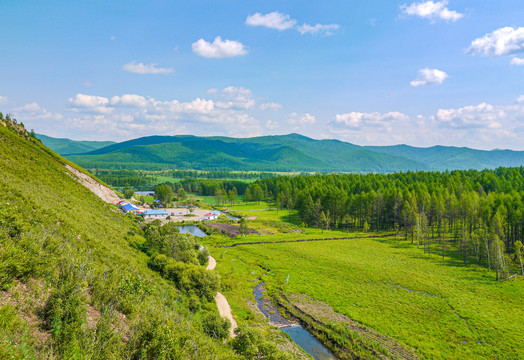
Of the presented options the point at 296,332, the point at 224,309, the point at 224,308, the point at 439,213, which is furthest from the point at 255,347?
the point at 439,213

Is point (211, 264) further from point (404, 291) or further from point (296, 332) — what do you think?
point (404, 291)

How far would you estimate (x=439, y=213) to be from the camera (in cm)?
7494

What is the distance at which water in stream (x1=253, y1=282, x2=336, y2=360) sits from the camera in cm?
2770

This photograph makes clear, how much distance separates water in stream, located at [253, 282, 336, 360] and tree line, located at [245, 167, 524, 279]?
37.8 meters

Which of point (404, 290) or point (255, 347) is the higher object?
point (255, 347)

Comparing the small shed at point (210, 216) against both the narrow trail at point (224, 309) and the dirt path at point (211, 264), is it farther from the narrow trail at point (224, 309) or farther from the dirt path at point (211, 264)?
the narrow trail at point (224, 309)

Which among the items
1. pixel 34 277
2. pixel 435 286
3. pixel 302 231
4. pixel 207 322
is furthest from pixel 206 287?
pixel 302 231

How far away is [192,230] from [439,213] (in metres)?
77.9

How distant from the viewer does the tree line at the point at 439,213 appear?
55.2m

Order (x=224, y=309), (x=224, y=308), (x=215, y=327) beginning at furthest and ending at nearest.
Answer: (x=224, y=308) < (x=224, y=309) < (x=215, y=327)

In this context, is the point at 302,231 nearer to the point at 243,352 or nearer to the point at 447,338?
→ the point at 447,338

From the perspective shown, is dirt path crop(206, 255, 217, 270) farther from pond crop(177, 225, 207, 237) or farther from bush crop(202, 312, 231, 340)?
pond crop(177, 225, 207, 237)

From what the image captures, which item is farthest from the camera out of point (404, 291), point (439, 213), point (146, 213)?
point (146, 213)

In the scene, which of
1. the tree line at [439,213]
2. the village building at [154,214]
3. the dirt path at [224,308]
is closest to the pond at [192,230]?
the village building at [154,214]
